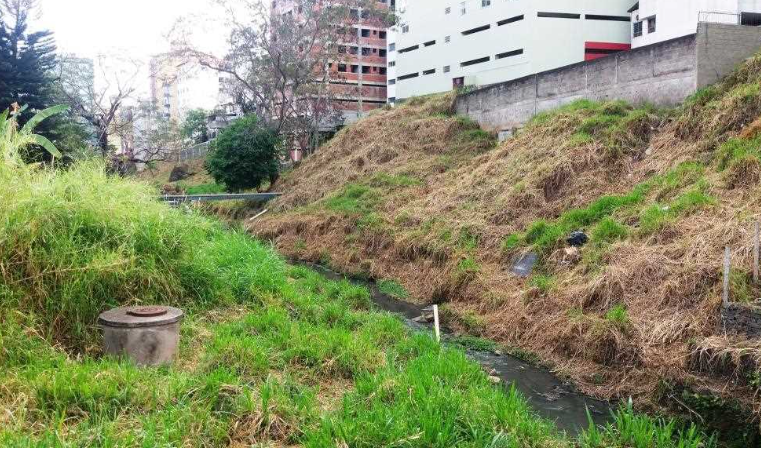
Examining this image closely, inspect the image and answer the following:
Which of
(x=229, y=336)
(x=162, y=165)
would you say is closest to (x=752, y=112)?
(x=229, y=336)

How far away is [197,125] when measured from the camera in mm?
56125

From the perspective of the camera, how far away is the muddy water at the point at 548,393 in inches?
268

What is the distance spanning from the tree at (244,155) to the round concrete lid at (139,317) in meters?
21.5

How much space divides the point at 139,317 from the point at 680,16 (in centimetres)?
3085

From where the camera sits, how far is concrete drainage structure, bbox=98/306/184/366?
230 inches

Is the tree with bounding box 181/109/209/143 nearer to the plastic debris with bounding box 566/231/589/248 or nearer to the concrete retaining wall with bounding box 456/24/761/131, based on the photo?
the concrete retaining wall with bounding box 456/24/761/131

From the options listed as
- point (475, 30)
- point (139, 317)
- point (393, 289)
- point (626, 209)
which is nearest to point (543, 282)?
point (626, 209)

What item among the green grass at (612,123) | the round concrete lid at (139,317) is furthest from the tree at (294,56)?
the round concrete lid at (139,317)

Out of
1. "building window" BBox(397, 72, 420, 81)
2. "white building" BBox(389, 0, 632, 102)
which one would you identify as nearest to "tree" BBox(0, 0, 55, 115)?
"white building" BBox(389, 0, 632, 102)

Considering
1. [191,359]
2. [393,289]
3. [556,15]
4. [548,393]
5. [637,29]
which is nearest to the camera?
[191,359]

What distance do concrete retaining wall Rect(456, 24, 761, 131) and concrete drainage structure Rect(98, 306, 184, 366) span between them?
12.5 meters

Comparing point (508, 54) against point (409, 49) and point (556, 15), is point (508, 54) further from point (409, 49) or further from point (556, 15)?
point (409, 49)

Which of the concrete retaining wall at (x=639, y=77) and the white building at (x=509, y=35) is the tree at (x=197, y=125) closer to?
the white building at (x=509, y=35)

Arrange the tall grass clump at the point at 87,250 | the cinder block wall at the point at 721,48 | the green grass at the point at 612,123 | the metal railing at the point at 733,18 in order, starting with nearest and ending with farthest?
the tall grass clump at the point at 87,250, the cinder block wall at the point at 721,48, the green grass at the point at 612,123, the metal railing at the point at 733,18
